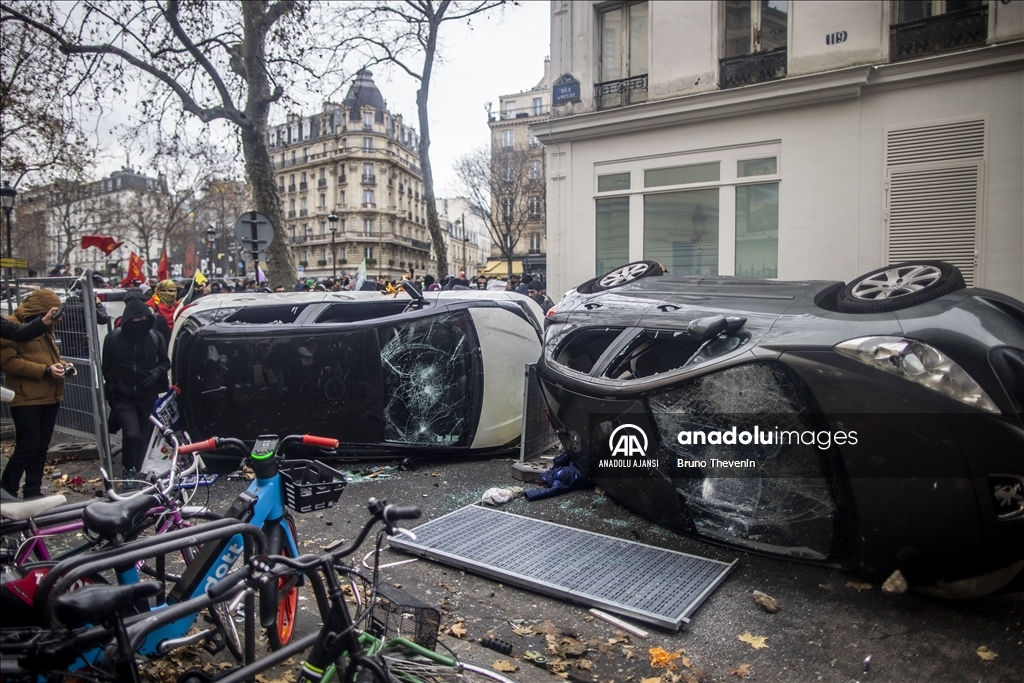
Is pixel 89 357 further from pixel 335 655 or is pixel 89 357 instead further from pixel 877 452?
pixel 877 452

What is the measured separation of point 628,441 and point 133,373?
4575mm

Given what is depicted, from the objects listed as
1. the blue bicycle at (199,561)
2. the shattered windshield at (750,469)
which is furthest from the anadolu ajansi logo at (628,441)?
the blue bicycle at (199,561)

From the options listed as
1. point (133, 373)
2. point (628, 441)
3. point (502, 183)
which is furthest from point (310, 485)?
point (502, 183)

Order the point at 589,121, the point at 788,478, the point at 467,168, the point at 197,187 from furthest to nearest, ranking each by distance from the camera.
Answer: the point at 197,187 → the point at 467,168 → the point at 589,121 → the point at 788,478

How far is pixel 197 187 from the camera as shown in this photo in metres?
38.5

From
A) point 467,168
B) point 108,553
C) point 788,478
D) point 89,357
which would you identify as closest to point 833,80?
point 788,478

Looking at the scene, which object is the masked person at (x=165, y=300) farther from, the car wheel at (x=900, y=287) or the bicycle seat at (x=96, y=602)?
the car wheel at (x=900, y=287)

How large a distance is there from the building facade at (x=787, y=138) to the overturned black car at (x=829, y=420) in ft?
27.4

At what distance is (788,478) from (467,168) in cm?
3433

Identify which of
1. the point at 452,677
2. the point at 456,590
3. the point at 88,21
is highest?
the point at 88,21

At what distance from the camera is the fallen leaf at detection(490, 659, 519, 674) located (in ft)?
10.1

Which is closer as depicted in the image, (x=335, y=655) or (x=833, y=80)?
(x=335, y=655)

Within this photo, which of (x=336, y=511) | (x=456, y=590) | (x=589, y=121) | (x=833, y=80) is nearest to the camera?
(x=456, y=590)

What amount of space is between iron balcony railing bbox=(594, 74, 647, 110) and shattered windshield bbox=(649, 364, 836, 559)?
11399 millimetres
